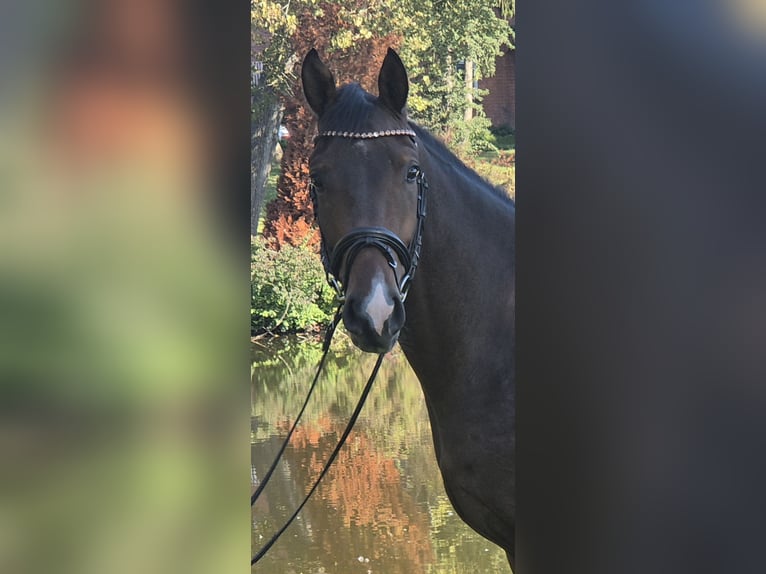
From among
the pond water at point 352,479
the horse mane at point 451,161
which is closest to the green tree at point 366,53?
the pond water at point 352,479

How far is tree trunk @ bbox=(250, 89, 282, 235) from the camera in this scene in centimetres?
506

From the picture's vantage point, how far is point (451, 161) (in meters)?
2.22

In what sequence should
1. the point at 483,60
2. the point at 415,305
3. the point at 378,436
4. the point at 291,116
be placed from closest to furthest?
the point at 415,305
the point at 483,60
the point at 378,436
the point at 291,116

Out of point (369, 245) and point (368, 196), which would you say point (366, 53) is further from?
point (369, 245)

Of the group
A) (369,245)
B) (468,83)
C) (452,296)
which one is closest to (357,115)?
(369,245)

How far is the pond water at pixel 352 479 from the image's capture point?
3941 mm

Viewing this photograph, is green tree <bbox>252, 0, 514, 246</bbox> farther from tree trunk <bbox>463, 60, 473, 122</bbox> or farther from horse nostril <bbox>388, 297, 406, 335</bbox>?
horse nostril <bbox>388, 297, 406, 335</bbox>

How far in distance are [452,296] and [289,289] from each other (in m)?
3.17
